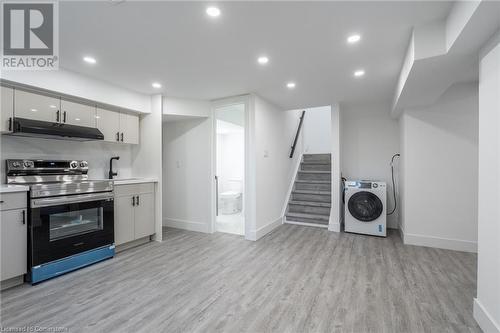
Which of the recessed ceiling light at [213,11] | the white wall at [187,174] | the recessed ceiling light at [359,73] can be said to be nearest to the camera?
the recessed ceiling light at [213,11]

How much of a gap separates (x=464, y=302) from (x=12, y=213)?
4.36 meters

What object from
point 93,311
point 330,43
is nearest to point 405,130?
point 330,43

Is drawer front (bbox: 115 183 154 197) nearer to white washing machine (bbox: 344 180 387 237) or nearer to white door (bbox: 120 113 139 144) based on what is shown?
white door (bbox: 120 113 139 144)

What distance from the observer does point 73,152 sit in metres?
3.15

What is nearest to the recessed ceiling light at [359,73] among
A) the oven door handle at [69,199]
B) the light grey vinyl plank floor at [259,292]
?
the light grey vinyl plank floor at [259,292]

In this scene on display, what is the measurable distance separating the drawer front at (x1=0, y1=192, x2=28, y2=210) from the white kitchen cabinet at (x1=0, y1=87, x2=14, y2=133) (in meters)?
0.72

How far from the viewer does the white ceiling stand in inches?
67.2

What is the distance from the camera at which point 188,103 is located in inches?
157

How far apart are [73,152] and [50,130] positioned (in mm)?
686

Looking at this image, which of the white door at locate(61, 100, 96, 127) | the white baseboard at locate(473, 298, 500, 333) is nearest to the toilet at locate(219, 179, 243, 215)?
the white door at locate(61, 100, 96, 127)

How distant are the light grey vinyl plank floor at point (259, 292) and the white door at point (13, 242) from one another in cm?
22

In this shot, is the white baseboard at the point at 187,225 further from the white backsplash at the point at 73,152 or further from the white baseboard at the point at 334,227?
the white baseboard at the point at 334,227

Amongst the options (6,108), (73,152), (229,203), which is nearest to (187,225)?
(229,203)

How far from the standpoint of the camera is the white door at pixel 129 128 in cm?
353
